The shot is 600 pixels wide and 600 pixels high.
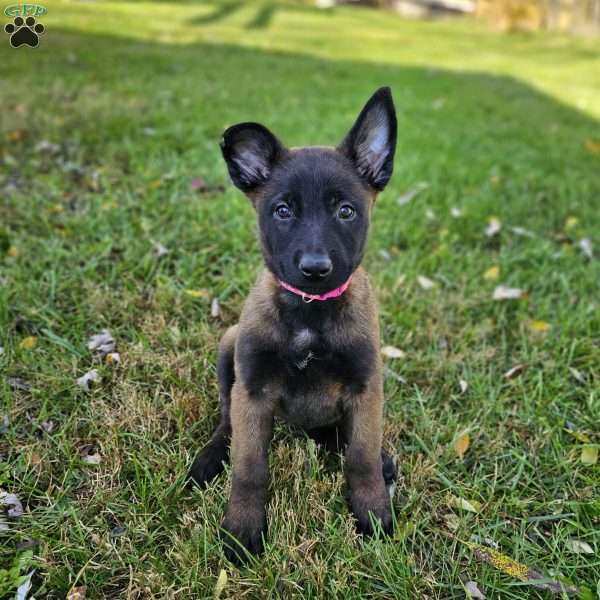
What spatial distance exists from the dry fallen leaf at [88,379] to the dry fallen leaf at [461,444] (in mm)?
1715

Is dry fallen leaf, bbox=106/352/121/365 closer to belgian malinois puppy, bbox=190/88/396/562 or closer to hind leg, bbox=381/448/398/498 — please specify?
belgian malinois puppy, bbox=190/88/396/562

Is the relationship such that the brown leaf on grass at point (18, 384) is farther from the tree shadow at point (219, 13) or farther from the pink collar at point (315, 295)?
the tree shadow at point (219, 13)

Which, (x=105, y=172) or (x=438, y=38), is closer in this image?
(x=105, y=172)

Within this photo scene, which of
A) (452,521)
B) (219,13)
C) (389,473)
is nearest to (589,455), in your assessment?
(452,521)

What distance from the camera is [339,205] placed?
7.45 ft

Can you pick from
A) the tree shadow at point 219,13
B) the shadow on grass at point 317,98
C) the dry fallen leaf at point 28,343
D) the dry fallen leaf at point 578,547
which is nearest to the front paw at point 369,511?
the dry fallen leaf at point 578,547

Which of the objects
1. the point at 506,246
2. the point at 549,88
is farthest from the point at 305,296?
the point at 549,88

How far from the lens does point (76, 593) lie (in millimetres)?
1968

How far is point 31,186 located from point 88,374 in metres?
2.50

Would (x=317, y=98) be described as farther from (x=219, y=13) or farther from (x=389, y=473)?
(x=219, y=13)

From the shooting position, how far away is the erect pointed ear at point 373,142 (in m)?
2.36

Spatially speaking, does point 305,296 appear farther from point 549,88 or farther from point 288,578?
point 549,88

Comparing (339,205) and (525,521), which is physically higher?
(339,205)

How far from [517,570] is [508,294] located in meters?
2.04
